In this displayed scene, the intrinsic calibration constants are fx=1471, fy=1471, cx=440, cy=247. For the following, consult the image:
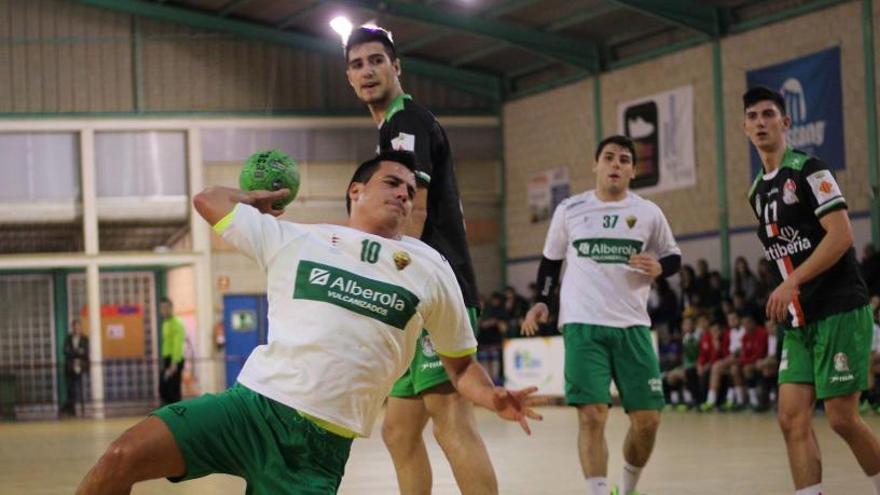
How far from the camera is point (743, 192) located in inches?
985

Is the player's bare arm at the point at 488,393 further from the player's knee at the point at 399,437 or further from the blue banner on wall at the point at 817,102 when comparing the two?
the blue banner on wall at the point at 817,102

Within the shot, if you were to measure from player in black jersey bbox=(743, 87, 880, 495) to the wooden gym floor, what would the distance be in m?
1.87

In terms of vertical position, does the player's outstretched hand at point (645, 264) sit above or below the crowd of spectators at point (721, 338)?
above

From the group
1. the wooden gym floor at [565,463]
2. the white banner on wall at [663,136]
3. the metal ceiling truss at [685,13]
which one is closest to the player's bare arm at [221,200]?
the wooden gym floor at [565,463]

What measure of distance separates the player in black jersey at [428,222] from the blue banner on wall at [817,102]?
54.3 feet

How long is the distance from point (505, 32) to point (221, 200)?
76.7 feet

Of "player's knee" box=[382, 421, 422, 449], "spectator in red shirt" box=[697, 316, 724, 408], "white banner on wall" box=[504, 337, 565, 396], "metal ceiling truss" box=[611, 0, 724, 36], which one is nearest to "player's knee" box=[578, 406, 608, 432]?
"player's knee" box=[382, 421, 422, 449]

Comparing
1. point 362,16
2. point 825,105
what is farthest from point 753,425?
point 362,16

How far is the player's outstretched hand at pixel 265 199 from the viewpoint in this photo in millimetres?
5400

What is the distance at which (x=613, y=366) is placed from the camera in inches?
355

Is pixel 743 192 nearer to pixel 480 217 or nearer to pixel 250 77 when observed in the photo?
pixel 480 217

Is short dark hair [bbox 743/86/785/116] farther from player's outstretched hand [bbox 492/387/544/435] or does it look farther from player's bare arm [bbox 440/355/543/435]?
player's outstretched hand [bbox 492/387/544/435]

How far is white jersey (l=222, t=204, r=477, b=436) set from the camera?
520cm

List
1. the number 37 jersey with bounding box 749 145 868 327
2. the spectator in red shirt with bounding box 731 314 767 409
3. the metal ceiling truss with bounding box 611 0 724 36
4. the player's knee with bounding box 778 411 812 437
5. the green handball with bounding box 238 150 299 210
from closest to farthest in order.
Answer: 1. the green handball with bounding box 238 150 299 210
2. the player's knee with bounding box 778 411 812 437
3. the number 37 jersey with bounding box 749 145 868 327
4. the spectator in red shirt with bounding box 731 314 767 409
5. the metal ceiling truss with bounding box 611 0 724 36
